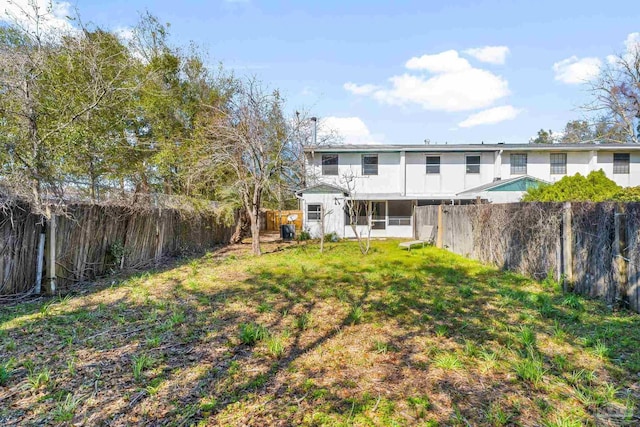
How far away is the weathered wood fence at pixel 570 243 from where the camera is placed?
17.4ft

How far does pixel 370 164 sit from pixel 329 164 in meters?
2.22

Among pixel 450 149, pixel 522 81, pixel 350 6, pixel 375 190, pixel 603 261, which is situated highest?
pixel 350 6

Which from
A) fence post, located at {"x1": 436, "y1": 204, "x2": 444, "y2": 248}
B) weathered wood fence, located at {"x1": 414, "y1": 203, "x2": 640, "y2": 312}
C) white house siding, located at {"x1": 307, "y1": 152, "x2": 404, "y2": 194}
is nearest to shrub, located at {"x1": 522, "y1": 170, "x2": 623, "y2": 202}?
fence post, located at {"x1": 436, "y1": 204, "x2": 444, "y2": 248}

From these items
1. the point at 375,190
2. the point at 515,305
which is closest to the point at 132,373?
the point at 515,305

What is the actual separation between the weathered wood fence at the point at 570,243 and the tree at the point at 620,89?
2451 cm

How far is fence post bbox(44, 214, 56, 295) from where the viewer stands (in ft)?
21.2

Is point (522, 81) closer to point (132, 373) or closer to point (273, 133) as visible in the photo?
point (273, 133)

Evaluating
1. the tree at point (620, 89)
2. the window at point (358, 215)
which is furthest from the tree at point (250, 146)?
the tree at point (620, 89)

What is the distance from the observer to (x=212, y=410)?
286cm

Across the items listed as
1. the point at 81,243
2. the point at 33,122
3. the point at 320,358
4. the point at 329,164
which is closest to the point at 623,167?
the point at 329,164

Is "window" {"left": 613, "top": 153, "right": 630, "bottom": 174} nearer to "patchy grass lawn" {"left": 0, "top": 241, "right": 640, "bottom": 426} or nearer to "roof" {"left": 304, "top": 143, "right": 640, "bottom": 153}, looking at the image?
"roof" {"left": 304, "top": 143, "right": 640, "bottom": 153}

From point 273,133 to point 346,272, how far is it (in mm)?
7482

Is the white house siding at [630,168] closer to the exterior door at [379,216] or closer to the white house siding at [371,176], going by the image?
the white house siding at [371,176]

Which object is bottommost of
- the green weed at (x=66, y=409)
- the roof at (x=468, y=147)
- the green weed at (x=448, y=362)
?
the green weed at (x=448, y=362)
